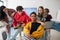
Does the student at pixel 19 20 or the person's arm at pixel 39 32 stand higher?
the student at pixel 19 20

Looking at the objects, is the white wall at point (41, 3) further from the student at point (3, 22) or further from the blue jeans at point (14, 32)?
the blue jeans at point (14, 32)

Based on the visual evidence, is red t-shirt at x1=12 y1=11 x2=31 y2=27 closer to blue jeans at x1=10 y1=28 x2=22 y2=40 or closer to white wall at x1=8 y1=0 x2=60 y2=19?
blue jeans at x1=10 y1=28 x2=22 y2=40

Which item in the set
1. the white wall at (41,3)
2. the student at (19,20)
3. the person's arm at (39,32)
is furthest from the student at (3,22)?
the white wall at (41,3)

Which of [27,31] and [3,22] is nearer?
[27,31]

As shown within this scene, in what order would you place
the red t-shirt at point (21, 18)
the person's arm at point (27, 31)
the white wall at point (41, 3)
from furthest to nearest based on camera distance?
1. the white wall at point (41, 3)
2. the red t-shirt at point (21, 18)
3. the person's arm at point (27, 31)

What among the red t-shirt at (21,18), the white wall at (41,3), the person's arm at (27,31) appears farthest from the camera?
the white wall at (41,3)

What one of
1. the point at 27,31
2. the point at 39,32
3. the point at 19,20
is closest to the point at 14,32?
the point at 19,20

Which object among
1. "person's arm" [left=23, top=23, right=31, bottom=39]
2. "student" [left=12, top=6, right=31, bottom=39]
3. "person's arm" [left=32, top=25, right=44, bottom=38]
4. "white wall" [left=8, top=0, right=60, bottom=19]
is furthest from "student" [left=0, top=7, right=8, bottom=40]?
"white wall" [left=8, top=0, right=60, bottom=19]

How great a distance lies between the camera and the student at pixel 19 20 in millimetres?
2482

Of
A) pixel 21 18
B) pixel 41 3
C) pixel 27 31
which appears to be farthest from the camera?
pixel 41 3

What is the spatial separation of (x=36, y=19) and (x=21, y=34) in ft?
1.17

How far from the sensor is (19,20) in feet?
8.15

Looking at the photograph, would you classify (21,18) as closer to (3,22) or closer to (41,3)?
(3,22)

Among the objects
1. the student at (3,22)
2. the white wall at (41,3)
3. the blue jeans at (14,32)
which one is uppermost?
the white wall at (41,3)
